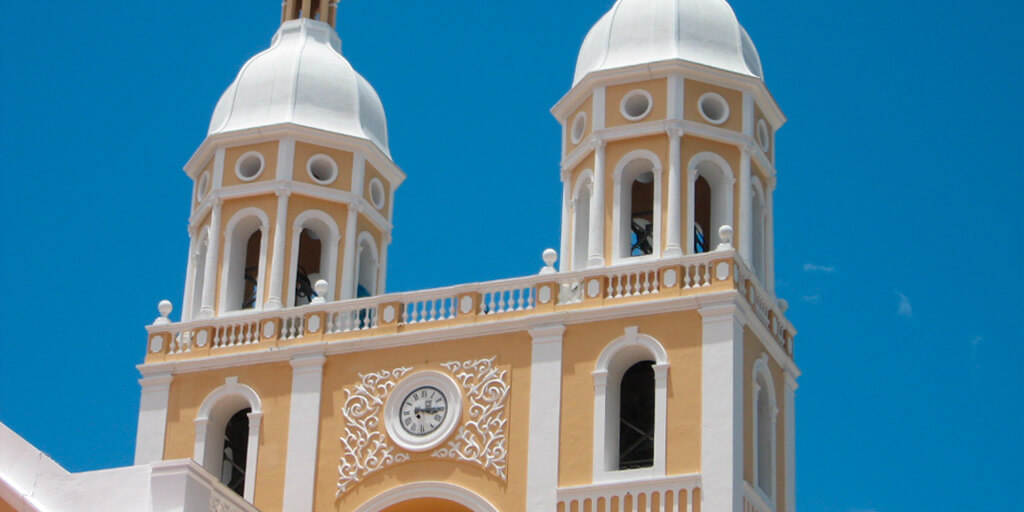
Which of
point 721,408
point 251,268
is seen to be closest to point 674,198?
point 721,408

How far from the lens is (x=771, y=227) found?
36.3 meters

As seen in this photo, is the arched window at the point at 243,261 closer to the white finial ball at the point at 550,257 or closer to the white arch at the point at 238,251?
the white arch at the point at 238,251

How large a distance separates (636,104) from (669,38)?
1.28 m

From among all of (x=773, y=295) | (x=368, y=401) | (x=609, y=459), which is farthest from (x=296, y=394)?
(x=773, y=295)

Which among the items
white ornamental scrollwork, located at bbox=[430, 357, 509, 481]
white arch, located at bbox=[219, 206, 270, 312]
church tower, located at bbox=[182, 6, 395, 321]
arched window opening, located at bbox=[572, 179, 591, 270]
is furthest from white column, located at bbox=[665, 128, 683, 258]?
white arch, located at bbox=[219, 206, 270, 312]

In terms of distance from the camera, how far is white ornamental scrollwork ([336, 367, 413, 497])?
3419cm

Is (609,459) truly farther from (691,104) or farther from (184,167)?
(184,167)

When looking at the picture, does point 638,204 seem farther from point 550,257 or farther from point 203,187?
point 203,187

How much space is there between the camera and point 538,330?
111 ft

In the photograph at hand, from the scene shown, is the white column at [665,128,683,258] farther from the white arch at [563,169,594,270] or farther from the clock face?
the clock face

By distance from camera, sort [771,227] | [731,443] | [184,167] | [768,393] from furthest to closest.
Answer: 1. [184,167]
2. [771,227]
3. [768,393]
4. [731,443]

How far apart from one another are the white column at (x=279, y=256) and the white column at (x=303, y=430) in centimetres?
180

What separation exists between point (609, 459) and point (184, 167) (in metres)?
11.3

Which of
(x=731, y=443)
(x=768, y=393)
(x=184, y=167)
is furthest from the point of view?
(x=184, y=167)
